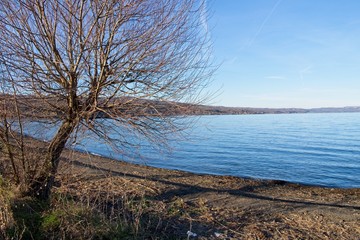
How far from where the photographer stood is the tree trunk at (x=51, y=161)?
6402 mm

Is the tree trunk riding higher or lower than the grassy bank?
higher

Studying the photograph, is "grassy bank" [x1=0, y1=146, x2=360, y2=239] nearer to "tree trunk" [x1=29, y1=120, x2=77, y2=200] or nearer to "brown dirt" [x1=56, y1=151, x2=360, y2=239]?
"brown dirt" [x1=56, y1=151, x2=360, y2=239]

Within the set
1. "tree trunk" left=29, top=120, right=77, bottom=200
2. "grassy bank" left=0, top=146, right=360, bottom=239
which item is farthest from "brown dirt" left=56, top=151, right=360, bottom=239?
"tree trunk" left=29, top=120, right=77, bottom=200

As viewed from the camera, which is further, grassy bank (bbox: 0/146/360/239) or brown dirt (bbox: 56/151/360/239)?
brown dirt (bbox: 56/151/360/239)

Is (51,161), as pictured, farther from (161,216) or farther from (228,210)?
(228,210)

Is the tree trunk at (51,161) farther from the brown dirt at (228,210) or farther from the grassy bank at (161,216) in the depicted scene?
the brown dirt at (228,210)

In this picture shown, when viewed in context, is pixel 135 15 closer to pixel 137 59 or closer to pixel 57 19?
pixel 137 59

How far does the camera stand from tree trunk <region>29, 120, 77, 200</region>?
21.0ft

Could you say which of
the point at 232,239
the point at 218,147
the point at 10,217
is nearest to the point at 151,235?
the point at 232,239

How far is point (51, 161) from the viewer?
6.44m

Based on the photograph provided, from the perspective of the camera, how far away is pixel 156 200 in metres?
7.49

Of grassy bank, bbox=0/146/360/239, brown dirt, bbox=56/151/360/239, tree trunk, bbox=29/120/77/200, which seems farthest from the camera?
tree trunk, bbox=29/120/77/200

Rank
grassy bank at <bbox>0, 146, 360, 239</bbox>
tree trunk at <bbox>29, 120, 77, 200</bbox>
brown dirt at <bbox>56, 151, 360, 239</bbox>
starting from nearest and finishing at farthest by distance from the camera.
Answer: grassy bank at <bbox>0, 146, 360, 239</bbox>
brown dirt at <bbox>56, 151, 360, 239</bbox>
tree trunk at <bbox>29, 120, 77, 200</bbox>

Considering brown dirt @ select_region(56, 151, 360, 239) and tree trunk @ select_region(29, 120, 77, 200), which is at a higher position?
tree trunk @ select_region(29, 120, 77, 200)
